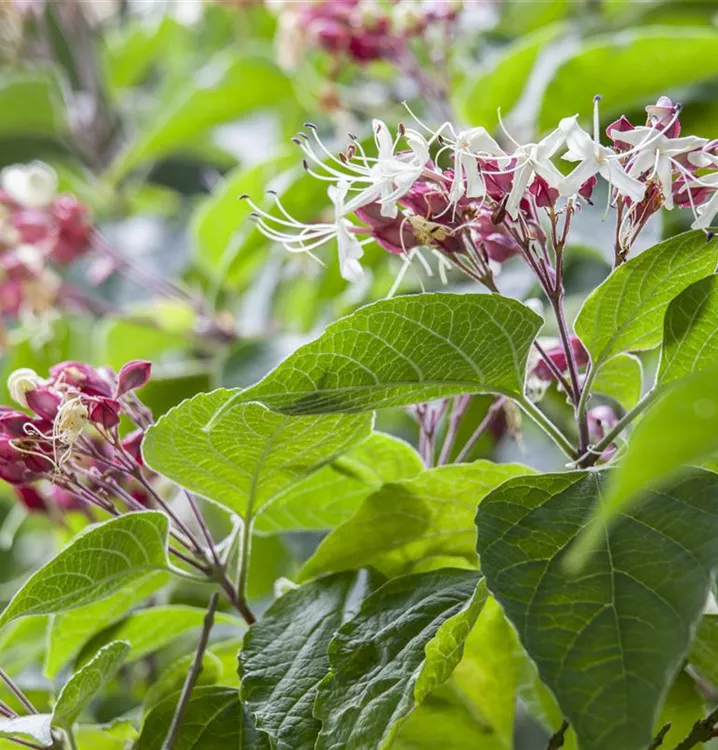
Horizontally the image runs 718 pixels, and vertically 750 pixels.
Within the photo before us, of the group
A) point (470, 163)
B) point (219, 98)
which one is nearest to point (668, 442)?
point (470, 163)

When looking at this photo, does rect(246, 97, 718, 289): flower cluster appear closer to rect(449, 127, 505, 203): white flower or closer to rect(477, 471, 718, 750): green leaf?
rect(449, 127, 505, 203): white flower

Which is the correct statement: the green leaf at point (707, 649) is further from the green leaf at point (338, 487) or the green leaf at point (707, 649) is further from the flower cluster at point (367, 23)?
the flower cluster at point (367, 23)

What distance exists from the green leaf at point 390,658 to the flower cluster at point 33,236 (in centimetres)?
80

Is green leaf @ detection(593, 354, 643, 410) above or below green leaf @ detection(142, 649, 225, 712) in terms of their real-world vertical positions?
above

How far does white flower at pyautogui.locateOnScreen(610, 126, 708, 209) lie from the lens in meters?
0.56

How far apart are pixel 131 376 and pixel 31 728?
0.70 feet

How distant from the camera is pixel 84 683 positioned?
61 centimetres

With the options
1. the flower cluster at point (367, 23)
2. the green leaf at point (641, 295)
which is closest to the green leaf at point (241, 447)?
the green leaf at point (641, 295)

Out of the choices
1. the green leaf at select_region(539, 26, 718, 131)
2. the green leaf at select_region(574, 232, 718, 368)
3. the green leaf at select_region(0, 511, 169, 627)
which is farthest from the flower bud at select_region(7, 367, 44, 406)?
the green leaf at select_region(539, 26, 718, 131)

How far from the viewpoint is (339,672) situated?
0.56 meters

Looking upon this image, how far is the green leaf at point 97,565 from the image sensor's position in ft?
1.93

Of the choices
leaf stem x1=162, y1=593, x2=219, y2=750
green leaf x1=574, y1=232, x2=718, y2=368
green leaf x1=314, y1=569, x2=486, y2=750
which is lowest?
leaf stem x1=162, y1=593, x2=219, y2=750

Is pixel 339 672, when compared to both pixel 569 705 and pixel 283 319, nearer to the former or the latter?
pixel 569 705

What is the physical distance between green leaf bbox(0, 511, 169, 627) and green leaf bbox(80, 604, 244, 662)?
147mm
